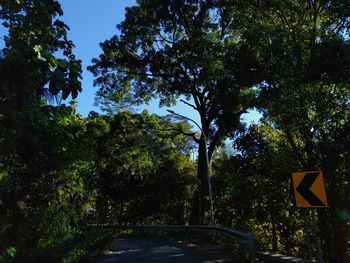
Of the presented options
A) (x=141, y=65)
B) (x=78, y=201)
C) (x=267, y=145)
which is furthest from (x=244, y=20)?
(x=141, y=65)

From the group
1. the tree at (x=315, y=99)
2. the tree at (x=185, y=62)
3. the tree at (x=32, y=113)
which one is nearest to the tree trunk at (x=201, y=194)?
the tree at (x=185, y=62)

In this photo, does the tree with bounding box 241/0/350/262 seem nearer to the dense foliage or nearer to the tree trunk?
the dense foliage

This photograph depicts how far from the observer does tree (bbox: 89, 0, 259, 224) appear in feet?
91.7

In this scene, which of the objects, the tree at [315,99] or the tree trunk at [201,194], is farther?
the tree trunk at [201,194]

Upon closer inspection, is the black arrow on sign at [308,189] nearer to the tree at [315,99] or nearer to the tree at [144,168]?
the tree at [315,99]

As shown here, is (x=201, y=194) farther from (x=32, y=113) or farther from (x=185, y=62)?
(x=32, y=113)

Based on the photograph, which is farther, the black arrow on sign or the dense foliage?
the black arrow on sign

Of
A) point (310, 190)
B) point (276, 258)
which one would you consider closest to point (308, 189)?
point (310, 190)

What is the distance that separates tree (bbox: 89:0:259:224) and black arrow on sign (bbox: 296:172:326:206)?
58.1 feet

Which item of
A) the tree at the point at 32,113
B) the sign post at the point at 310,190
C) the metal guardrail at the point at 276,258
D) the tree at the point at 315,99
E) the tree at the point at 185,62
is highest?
the tree at the point at 185,62

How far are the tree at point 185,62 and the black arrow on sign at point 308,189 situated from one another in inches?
697

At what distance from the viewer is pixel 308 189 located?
823 centimetres

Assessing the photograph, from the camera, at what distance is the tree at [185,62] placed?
1100 inches

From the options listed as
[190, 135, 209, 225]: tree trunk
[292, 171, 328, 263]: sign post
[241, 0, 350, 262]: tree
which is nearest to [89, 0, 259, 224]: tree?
[190, 135, 209, 225]: tree trunk
